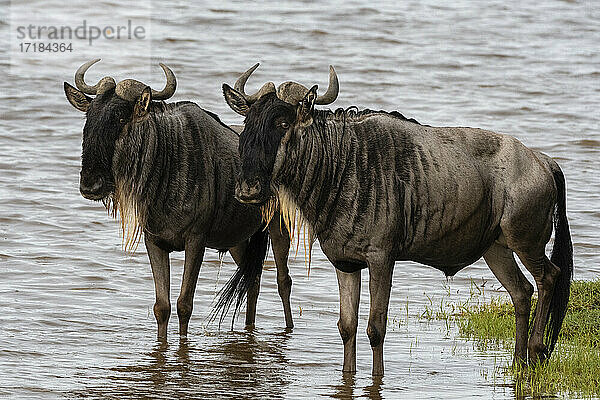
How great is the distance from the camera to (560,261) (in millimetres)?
8617

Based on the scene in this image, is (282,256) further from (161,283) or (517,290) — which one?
(517,290)

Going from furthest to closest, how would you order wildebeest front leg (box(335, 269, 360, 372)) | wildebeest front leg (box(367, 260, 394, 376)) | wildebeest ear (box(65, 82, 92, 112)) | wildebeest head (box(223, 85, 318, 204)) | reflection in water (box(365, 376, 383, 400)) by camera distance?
1. wildebeest ear (box(65, 82, 92, 112))
2. wildebeest front leg (box(335, 269, 360, 372))
3. wildebeest front leg (box(367, 260, 394, 376))
4. reflection in water (box(365, 376, 383, 400))
5. wildebeest head (box(223, 85, 318, 204))

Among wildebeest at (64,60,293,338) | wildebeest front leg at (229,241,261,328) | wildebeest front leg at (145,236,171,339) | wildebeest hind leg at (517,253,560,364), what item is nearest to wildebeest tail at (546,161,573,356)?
wildebeest hind leg at (517,253,560,364)

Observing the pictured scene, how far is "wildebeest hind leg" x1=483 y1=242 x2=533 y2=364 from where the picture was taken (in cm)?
864

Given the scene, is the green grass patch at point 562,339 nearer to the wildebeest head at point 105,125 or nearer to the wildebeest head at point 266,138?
the wildebeest head at point 266,138

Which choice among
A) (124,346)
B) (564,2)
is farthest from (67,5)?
(124,346)

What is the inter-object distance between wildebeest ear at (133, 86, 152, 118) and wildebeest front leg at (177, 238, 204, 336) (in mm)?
1075

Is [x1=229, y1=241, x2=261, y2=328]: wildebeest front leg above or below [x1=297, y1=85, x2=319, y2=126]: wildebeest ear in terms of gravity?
below

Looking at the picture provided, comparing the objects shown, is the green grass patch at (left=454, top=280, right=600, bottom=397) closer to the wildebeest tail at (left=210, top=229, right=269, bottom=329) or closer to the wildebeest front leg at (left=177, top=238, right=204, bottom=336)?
the wildebeest tail at (left=210, top=229, right=269, bottom=329)

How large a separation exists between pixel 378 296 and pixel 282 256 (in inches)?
101

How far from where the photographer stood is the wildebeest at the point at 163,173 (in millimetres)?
8531

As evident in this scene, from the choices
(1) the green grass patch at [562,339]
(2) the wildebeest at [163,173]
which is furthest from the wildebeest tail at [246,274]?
(1) the green grass patch at [562,339]

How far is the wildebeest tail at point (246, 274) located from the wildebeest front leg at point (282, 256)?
0.29 ft

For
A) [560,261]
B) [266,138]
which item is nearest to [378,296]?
[266,138]
